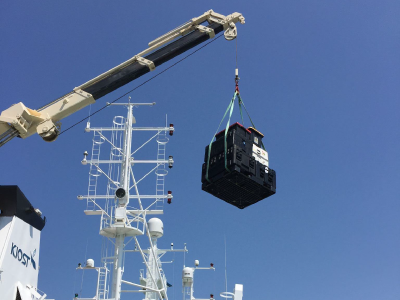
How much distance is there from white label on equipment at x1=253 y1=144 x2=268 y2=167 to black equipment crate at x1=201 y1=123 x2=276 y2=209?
13cm

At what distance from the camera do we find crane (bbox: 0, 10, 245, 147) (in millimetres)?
17750

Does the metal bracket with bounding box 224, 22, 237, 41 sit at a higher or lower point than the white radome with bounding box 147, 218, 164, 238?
higher

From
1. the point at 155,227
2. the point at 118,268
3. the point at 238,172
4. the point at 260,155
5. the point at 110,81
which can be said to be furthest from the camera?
the point at 155,227

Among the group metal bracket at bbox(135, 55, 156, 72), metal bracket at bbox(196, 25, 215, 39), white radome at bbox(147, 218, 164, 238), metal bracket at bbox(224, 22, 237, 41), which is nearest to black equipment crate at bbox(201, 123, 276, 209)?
metal bracket at bbox(135, 55, 156, 72)

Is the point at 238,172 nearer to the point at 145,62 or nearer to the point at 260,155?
the point at 260,155

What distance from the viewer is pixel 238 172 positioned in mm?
14430

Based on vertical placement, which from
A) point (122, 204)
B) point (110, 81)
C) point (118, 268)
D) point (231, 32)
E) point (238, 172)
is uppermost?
point (231, 32)

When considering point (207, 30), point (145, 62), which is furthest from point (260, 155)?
point (207, 30)

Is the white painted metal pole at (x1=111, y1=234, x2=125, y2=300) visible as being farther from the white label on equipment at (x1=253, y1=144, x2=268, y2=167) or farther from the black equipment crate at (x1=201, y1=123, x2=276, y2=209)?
the white label on equipment at (x1=253, y1=144, x2=268, y2=167)

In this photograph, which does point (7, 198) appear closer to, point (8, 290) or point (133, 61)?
point (8, 290)

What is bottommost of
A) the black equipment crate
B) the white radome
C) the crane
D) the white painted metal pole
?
the white painted metal pole

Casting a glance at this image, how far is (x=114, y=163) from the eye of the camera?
23781 mm

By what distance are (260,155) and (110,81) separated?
666 cm

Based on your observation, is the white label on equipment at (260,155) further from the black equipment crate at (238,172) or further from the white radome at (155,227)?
the white radome at (155,227)
